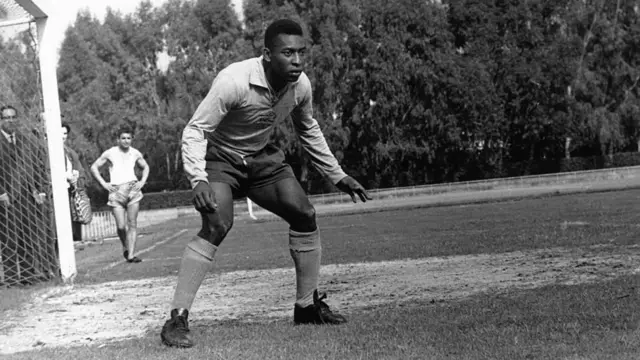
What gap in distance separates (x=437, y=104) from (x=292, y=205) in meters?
52.7

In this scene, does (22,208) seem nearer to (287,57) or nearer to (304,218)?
(304,218)

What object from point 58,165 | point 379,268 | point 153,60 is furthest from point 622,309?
point 153,60

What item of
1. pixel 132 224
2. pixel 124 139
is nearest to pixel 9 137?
pixel 132 224

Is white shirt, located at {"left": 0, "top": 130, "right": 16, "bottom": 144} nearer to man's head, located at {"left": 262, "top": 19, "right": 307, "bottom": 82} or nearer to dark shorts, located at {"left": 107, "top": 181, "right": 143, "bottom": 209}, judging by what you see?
dark shorts, located at {"left": 107, "top": 181, "right": 143, "bottom": 209}

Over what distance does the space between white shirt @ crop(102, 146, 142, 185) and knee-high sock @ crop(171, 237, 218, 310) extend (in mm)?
7970

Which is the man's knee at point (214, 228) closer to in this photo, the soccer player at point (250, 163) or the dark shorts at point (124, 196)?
the soccer player at point (250, 163)

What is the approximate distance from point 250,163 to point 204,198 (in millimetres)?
636

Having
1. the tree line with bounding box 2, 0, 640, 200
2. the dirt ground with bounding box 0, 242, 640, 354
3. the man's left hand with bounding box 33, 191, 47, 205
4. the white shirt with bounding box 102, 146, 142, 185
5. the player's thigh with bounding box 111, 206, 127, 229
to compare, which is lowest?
the dirt ground with bounding box 0, 242, 640, 354

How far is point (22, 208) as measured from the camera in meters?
10.4

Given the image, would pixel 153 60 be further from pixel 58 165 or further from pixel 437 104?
pixel 58 165

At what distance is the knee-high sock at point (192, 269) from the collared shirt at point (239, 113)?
46 centimetres

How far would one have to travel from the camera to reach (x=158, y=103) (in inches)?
2504

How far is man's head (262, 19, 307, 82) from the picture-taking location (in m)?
5.34

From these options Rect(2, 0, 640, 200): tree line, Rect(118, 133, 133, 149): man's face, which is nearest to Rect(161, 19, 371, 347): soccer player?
Rect(118, 133, 133, 149): man's face
